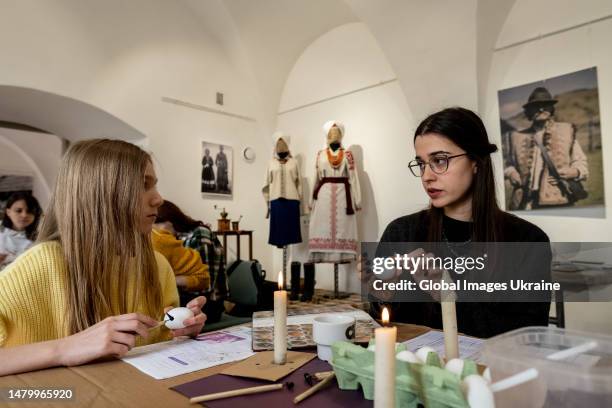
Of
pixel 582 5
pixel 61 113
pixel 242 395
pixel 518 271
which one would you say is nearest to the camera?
pixel 242 395

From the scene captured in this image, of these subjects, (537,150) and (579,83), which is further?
(537,150)

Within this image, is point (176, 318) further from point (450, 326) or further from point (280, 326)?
point (450, 326)

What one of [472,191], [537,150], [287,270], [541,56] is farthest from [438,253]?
[287,270]

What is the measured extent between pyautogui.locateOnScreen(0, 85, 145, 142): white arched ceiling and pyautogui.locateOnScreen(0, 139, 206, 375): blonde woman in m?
3.30

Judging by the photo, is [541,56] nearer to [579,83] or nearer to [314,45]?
[579,83]

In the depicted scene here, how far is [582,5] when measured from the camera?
291 centimetres

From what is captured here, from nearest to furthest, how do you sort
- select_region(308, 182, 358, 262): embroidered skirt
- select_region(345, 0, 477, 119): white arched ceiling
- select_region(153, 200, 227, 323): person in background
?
select_region(153, 200, 227, 323): person in background < select_region(345, 0, 477, 119): white arched ceiling < select_region(308, 182, 358, 262): embroidered skirt

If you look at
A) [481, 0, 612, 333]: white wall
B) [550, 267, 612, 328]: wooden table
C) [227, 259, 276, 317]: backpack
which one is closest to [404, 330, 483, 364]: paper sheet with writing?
[550, 267, 612, 328]: wooden table

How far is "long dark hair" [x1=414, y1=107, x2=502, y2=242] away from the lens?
1.36 meters

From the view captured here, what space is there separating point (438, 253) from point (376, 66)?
348 centimetres

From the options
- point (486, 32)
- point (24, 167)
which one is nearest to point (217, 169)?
point (24, 167)

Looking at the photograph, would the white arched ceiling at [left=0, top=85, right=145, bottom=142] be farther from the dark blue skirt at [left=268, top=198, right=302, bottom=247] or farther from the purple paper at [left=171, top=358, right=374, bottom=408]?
the purple paper at [left=171, top=358, right=374, bottom=408]

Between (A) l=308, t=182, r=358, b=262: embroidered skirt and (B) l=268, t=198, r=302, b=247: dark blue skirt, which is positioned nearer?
(A) l=308, t=182, r=358, b=262: embroidered skirt

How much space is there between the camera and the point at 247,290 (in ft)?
9.77
